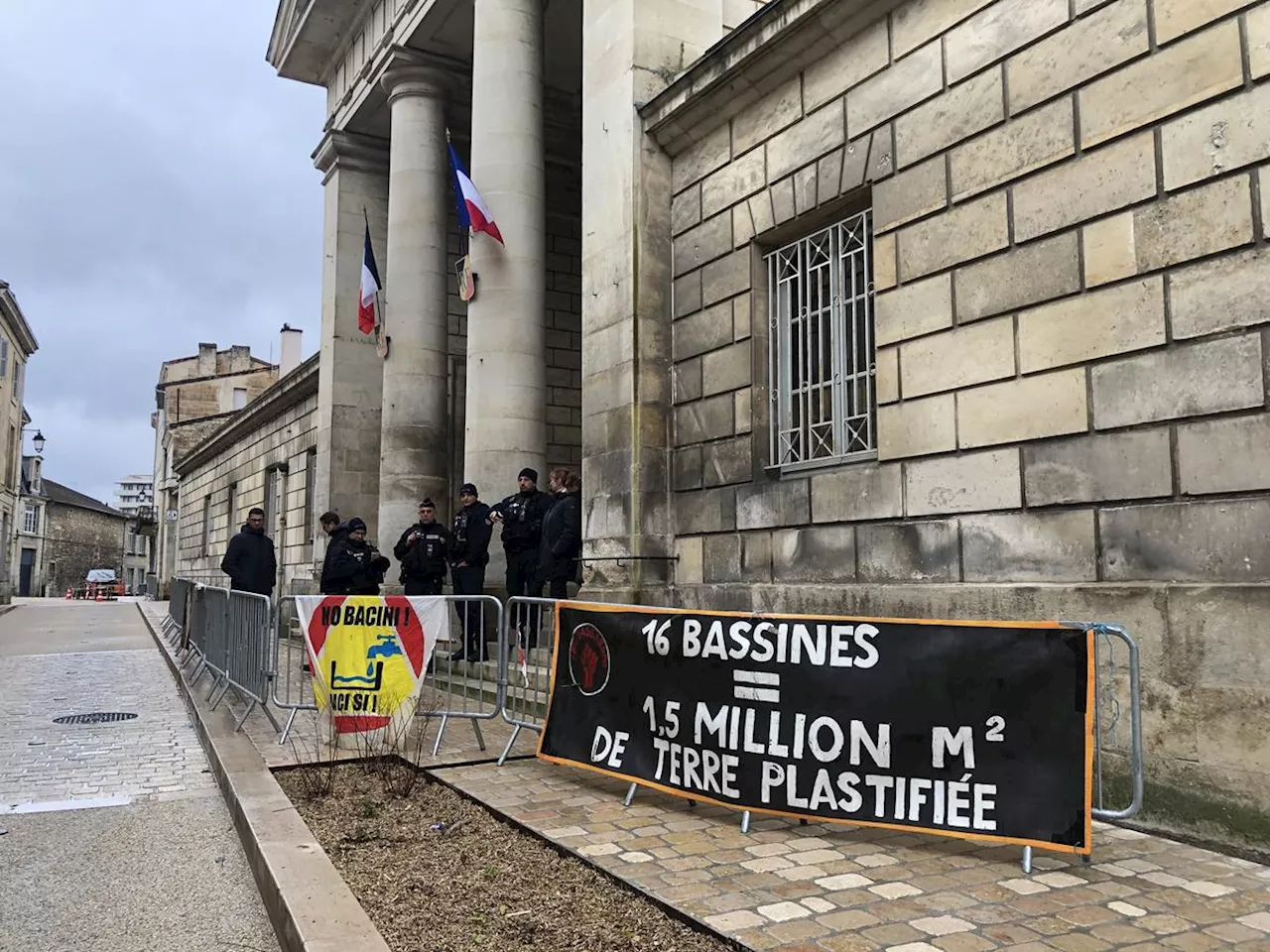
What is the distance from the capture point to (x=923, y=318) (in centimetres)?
703

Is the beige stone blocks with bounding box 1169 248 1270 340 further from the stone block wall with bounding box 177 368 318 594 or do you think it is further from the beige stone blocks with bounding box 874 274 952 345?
the stone block wall with bounding box 177 368 318 594

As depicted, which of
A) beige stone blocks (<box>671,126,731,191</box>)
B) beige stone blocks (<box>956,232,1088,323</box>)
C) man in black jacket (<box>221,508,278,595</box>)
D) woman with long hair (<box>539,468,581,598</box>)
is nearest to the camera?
beige stone blocks (<box>956,232,1088,323</box>)

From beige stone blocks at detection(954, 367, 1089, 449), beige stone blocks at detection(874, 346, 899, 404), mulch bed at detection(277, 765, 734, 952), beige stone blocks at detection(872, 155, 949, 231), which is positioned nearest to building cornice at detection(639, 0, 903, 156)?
beige stone blocks at detection(872, 155, 949, 231)

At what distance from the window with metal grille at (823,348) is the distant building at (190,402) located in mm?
42186

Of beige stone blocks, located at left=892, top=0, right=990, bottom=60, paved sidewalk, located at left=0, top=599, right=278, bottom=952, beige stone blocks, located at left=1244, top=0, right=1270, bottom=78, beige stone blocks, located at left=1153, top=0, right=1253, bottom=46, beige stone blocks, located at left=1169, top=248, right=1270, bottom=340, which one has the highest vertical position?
beige stone blocks, located at left=892, top=0, right=990, bottom=60

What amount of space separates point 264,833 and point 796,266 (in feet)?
19.9

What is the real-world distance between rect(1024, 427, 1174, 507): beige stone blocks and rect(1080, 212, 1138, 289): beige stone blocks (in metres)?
0.92

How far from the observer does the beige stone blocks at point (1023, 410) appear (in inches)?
231

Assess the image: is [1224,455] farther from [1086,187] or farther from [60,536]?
[60,536]

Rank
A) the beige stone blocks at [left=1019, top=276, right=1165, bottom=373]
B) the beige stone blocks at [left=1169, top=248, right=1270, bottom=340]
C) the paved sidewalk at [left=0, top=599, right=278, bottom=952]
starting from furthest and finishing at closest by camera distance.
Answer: the beige stone blocks at [left=1019, top=276, right=1165, bottom=373] < the beige stone blocks at [left=1169, top=248, right=1270, bottom=340] < the paved sidewalk at [left=0, top=599, right=278, bottom=952]

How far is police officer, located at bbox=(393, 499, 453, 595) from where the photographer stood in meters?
11.8

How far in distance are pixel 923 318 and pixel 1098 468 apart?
1837 millimetres

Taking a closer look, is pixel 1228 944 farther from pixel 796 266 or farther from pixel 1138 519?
pixel 796 266

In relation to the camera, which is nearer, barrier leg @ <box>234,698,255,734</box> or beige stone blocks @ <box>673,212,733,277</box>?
barrier leg @ <box>234,698,255,734</box>
